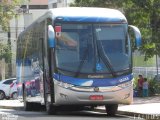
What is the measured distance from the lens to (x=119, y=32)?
1884 cm

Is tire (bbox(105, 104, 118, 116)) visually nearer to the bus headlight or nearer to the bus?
the bus

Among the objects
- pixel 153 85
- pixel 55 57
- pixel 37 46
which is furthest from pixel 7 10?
pixel 55 57

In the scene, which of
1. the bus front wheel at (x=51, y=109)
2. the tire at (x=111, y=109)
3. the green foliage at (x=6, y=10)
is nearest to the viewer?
the bus front wheel at (x=51, y=109)

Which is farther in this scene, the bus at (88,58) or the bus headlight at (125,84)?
the bus headlight at (125,84)

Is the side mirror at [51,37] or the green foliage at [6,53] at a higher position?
the side mirror at [51,37]

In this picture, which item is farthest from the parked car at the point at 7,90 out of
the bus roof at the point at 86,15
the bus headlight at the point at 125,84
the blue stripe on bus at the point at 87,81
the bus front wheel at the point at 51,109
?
the bus headlight at the point at 125,84

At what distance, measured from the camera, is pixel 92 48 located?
18.7 meters

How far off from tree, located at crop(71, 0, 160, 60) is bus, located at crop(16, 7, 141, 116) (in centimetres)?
1037

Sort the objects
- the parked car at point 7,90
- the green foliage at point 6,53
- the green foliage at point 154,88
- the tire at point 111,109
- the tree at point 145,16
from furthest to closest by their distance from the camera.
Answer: the green foliage at point 6,53, the parked car at point 7,90, the green foliage at point 154,88, the tree at point 145,16, the tire at point 111,109

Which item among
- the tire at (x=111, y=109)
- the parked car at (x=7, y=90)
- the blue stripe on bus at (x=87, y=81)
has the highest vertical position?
the blue stripe on bus at (x=87, y=81)

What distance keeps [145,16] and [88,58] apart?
13.1 metres

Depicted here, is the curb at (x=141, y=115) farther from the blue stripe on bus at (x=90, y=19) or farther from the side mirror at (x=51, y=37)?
the side mirror at (x=51, y=37)

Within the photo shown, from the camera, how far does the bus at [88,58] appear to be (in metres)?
18.3

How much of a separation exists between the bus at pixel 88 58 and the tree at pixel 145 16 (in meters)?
10.4
